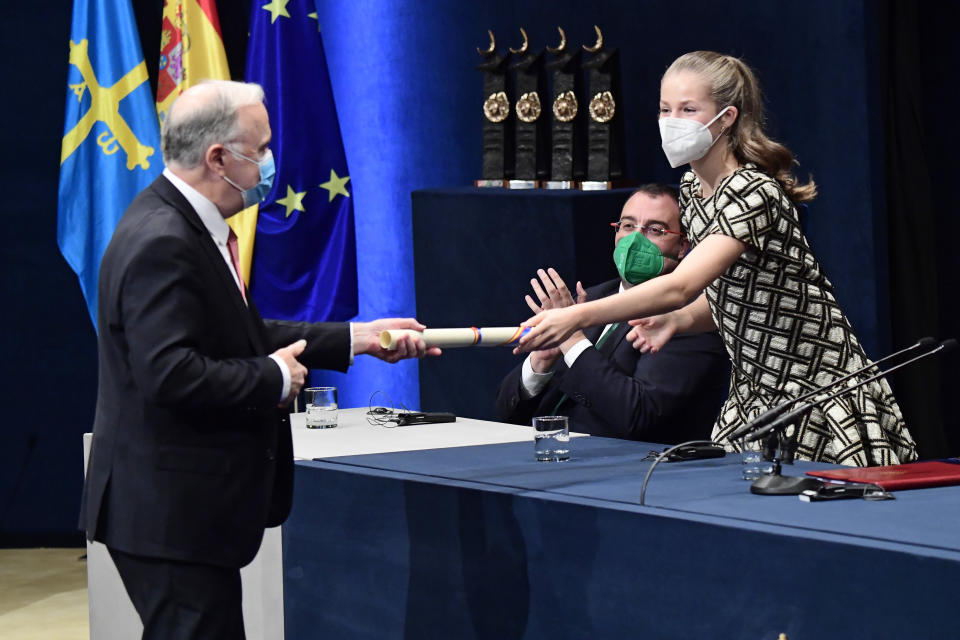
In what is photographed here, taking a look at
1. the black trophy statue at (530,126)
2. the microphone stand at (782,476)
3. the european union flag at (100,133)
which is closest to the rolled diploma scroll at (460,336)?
the microphone stand at (782,476)

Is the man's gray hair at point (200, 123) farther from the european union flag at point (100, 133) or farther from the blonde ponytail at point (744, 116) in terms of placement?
the european union flag at point (100, 133)

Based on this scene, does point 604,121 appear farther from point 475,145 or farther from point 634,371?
point 634,371

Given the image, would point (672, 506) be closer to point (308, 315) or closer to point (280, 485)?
point (280, 485)

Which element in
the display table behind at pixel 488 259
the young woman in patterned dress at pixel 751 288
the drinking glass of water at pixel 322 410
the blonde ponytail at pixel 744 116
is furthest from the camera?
the display table behind at pixel 488 259

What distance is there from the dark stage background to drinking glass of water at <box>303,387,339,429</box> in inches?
54.5

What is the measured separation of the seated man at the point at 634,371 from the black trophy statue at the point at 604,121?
1025 mm

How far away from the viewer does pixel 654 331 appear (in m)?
3.07

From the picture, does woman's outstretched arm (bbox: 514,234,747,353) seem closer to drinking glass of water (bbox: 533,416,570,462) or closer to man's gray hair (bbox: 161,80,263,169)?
drinking glass of water (bbox: 533,416,570,462)

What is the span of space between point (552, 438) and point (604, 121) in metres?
2.04

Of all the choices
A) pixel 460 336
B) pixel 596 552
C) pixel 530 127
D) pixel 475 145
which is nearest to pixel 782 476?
pixel 596 552

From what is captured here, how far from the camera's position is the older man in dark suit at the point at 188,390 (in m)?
2.06

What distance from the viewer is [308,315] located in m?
5.51

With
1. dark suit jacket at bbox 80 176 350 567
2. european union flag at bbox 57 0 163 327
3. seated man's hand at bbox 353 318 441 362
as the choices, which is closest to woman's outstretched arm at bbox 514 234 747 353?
seated man's hand at bbox 353 318 441 362

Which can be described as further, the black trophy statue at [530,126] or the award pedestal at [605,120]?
the black trophy statue at [530,126]
